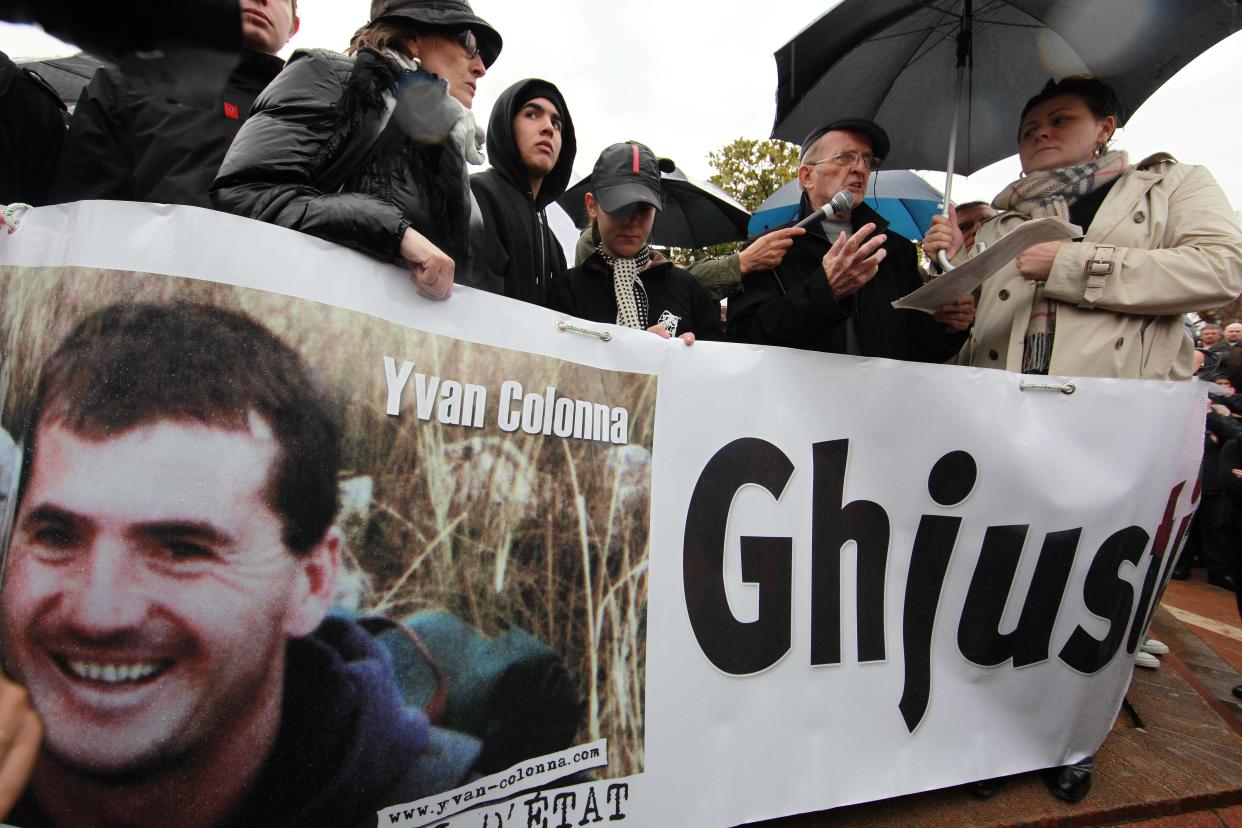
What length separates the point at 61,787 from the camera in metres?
1.10

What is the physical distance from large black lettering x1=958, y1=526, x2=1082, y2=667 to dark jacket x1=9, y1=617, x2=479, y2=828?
5.10 ft

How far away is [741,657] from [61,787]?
135cm

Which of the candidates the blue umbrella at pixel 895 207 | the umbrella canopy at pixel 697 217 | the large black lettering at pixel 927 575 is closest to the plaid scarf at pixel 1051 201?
the large black lettering at pixel 927 575

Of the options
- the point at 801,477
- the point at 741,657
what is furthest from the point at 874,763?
the point at 801,477

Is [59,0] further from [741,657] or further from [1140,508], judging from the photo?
[1140,508]

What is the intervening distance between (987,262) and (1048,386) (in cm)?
57

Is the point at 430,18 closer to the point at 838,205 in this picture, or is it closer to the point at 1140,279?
the point at 838,205

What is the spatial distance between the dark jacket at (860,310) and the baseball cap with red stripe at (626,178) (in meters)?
0.49

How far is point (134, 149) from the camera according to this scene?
6.02 ft

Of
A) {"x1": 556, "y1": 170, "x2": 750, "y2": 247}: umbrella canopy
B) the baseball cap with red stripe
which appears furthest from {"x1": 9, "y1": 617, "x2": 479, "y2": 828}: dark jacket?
{"x1": 556, "y1": 170, "x2": 750, "y2": 247}: umbrella canopy

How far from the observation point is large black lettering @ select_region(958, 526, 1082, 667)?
2152mm

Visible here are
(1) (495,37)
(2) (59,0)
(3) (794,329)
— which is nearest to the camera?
(2) (59,0)

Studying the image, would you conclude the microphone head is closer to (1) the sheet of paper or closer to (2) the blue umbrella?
(1) the sheet of paper

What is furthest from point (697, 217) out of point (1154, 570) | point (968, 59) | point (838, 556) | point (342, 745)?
point (342, 745)
